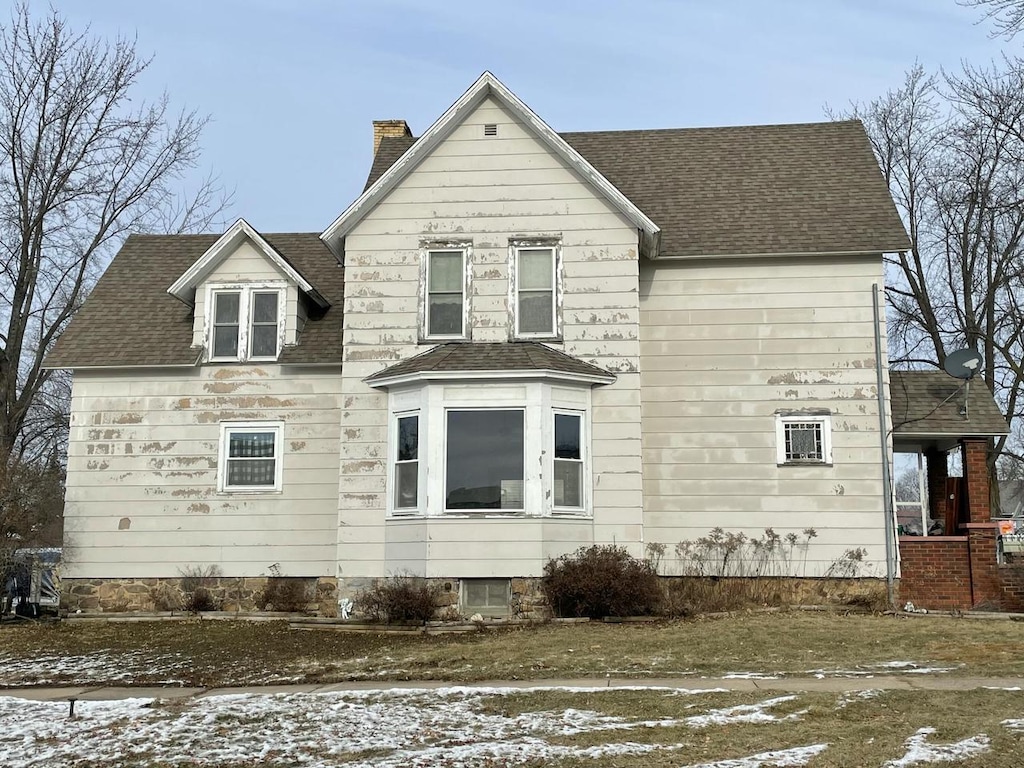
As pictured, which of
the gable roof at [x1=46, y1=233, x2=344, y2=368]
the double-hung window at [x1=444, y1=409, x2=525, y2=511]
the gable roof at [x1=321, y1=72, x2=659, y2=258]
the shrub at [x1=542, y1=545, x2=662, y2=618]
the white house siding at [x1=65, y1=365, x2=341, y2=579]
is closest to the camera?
the shrub at [x1=542, y1=545, x2=662, y2=618]

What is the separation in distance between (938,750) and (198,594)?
13.6 m

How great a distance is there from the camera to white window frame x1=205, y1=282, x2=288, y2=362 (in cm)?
1873

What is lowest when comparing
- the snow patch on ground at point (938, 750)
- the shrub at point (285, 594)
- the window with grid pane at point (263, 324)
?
the snow patch on ground at point (938, 750)

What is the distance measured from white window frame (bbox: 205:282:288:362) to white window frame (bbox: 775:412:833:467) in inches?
348

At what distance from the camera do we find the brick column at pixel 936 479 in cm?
1930

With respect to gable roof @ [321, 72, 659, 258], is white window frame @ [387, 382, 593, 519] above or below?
below

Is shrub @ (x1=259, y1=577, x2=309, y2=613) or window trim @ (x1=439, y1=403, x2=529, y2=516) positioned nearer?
window trim @ (x1=439, y1=403, x2=529, y2=516)

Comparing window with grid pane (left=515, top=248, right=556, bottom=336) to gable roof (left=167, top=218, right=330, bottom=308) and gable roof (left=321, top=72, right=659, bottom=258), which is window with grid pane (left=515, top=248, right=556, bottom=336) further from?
gable roof (left=167, top=218, right=330, bottom=308)

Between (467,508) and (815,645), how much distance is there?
563 centimetres

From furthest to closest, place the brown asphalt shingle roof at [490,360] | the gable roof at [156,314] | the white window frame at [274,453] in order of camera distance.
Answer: the gable roof at [156,314] → the white window frame at [274,453] → the brown asphalt shingle roof at [490,360]

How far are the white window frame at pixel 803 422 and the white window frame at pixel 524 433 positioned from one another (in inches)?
131

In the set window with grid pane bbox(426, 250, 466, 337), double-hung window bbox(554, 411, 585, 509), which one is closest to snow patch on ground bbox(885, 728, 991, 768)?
double-hung window bbox(554, 411, 585, 509)

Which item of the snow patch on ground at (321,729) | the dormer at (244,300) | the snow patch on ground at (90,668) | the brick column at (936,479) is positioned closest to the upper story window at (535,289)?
the dormer at (244,300)

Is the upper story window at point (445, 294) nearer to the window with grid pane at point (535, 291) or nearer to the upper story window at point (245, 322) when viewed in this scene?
the window with grid pane at point (535, 291)
